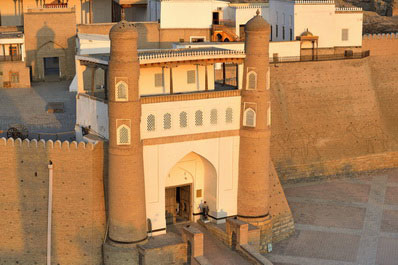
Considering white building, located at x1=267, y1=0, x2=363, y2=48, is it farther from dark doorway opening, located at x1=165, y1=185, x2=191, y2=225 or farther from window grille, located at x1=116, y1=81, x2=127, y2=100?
window grille, located at x1=116, y1=81, x2=127, y2=100

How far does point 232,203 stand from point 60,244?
7.23 meters

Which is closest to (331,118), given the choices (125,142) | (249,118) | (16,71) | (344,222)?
(344,222)

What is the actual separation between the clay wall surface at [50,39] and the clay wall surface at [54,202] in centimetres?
1604

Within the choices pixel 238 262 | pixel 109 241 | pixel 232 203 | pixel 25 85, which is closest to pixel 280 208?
pixel 232 203

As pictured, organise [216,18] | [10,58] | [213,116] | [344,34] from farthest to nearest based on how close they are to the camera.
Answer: [216,18]
[344,34]
[10,58]
[213,116]

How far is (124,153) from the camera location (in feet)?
102

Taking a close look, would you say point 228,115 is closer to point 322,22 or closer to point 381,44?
point 322,22

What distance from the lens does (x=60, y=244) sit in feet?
106

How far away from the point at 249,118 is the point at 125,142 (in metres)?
5.70

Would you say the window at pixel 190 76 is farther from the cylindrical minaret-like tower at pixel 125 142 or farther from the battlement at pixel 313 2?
the battlement at pixel 313 2

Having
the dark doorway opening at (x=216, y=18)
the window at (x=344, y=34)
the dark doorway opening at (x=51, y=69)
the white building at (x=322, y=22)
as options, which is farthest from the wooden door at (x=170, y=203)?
the dark doorway opening at (x=216, y=18)

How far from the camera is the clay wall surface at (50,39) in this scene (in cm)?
4753

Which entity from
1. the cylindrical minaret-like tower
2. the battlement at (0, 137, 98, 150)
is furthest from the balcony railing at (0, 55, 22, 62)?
the cylindrical minaret-like tower

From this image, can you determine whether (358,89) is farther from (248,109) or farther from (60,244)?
(60,244)
